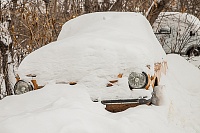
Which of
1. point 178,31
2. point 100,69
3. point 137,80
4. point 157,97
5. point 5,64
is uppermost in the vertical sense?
point 100,69

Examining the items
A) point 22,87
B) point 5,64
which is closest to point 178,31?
point 5,64

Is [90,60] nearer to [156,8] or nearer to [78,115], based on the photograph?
[78,115]

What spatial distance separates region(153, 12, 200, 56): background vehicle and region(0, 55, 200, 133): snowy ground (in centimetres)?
647

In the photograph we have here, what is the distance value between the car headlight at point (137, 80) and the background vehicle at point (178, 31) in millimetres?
7042

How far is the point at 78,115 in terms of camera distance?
9.24ft

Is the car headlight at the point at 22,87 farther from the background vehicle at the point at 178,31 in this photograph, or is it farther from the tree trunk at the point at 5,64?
the background vehicle at the point at 178,31

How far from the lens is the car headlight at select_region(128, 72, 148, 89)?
3885 mm

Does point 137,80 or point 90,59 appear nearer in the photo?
point 137,80

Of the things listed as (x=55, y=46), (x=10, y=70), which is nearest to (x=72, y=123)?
(x=55, y=46)

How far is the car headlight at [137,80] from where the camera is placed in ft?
12.7

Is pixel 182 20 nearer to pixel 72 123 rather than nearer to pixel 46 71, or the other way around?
pixel 46 71

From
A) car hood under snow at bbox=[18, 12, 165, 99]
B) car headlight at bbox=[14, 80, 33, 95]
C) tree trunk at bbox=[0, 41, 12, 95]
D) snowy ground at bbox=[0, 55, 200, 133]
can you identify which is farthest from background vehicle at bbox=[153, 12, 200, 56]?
car headlight at bbox=[14, 80, 33, 95]

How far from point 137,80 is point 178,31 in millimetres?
8137

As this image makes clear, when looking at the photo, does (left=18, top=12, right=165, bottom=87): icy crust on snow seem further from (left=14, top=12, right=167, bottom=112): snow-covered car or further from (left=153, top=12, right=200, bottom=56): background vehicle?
(left=153, top=12, right=200, bottom=56): background vehicle
